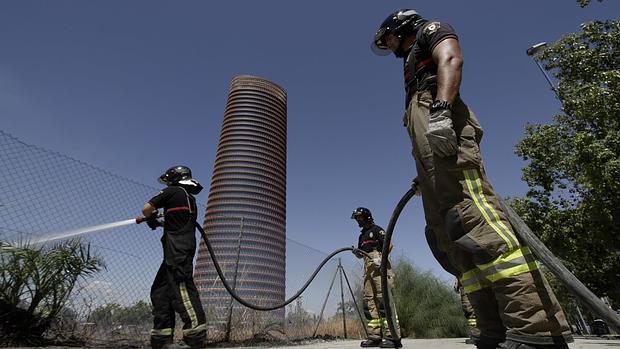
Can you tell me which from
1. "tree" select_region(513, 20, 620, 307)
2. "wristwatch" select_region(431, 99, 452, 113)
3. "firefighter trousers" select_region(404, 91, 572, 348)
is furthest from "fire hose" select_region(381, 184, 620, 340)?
"tree" select_region(513, 20, 620, 307)

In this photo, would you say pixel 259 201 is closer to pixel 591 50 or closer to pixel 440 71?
pixel 591 50

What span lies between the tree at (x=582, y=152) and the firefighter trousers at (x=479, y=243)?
11.8 meters

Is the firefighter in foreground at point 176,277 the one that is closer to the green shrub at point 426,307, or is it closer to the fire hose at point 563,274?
the fire hose at point 563,274

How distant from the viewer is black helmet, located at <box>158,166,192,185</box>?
4.94 metres

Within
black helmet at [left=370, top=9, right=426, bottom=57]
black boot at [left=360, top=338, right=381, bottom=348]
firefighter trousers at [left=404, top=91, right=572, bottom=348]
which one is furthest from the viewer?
black boot at [left=360, top=338, right=381, bottom=348]

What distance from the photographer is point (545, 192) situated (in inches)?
666

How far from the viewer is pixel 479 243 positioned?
Answer: 178cm

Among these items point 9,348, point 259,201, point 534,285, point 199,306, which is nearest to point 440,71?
point 534,285

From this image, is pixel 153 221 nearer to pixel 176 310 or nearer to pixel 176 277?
pixel 176 277

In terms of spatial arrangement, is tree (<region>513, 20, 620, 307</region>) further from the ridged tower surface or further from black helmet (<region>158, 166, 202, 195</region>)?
the ridged tower surface

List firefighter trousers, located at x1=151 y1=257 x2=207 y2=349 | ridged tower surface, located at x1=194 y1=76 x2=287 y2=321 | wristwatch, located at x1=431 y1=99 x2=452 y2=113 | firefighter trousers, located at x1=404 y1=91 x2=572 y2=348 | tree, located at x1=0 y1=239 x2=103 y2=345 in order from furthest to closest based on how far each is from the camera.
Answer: ridged tower surface, located at x1=194 y1=76 x2=287 y2=321
tree, located at x1=0 y1=239 x2=103 y2=345
firefighter trousers, located at x1=151 y1=257 x2=207 y2=349
wristwatch, located at x1=431 y1=99 x2=452 y2=113
firefighter trousers, located at x1=404 y1=91 x2=572 y2=348

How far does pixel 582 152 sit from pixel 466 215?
12.7 metres

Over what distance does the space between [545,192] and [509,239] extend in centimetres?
1840

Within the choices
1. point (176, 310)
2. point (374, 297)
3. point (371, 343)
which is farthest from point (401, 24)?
point (371, 343)
